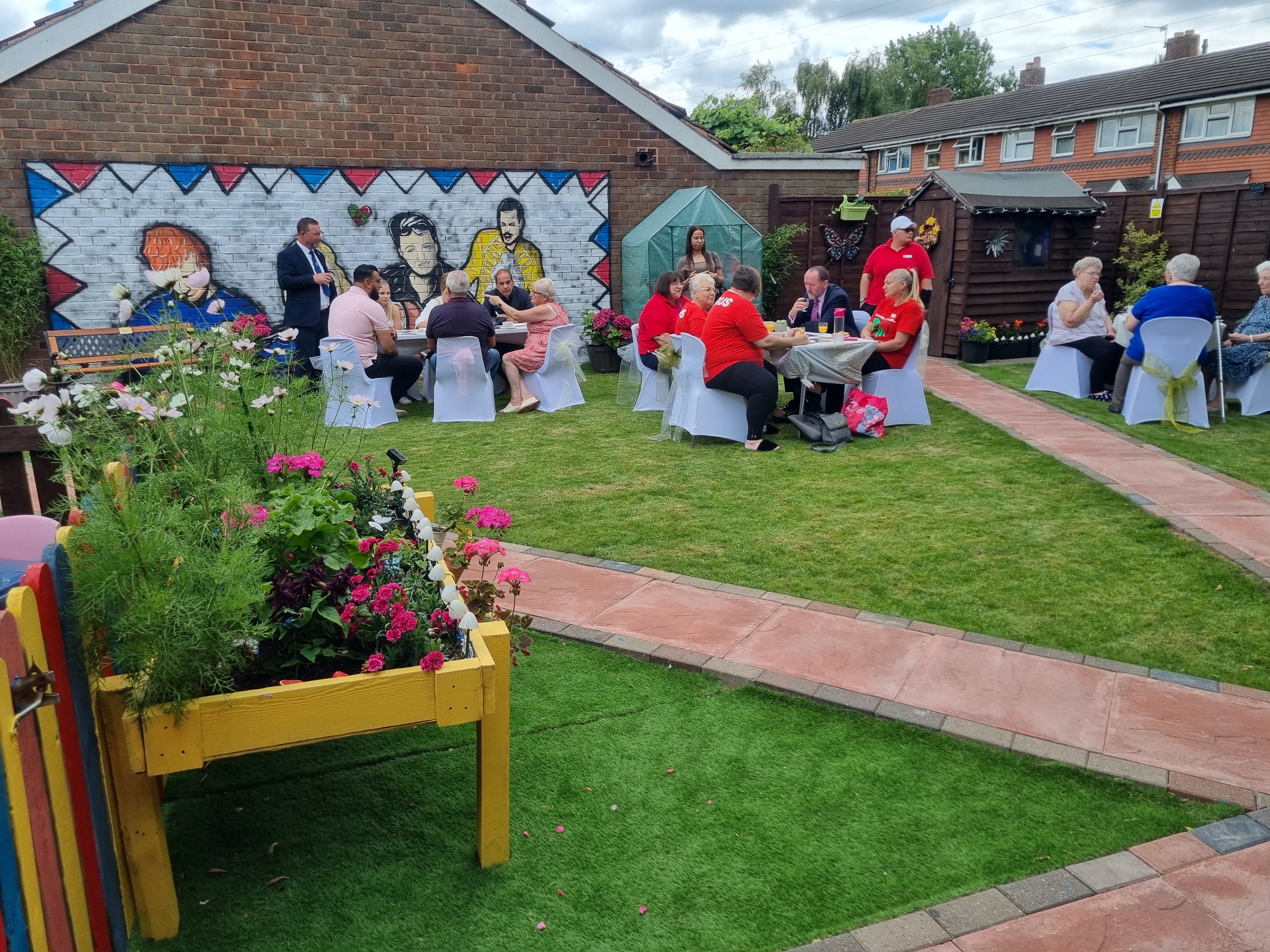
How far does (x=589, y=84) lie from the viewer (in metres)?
11.7

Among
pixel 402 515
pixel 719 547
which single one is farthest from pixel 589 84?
pixel 402 515

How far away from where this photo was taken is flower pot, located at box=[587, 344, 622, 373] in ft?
38.8

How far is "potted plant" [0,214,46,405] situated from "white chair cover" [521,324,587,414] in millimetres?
5415

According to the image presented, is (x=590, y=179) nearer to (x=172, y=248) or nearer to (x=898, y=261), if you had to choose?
(x=898, y=261)

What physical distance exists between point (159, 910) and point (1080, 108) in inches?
1253

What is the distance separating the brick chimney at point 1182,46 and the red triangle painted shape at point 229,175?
31.4 metres

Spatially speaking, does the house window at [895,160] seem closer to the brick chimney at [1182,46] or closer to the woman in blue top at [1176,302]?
the brick chimney at [1182,46]

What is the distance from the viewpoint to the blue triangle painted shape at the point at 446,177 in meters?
11.2

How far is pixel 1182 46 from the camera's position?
101 feet

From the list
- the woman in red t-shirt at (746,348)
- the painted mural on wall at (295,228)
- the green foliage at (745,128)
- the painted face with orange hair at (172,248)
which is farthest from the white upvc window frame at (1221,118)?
the painted face with orange hair at (172,248)

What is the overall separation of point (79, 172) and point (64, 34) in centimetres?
137

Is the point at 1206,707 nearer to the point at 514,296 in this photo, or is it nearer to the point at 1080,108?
the point at 514,296

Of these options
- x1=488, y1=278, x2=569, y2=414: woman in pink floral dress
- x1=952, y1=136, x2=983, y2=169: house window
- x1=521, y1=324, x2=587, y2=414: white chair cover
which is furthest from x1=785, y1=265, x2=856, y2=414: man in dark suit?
x1=952, y1=136, x2=983, y2=169: house window

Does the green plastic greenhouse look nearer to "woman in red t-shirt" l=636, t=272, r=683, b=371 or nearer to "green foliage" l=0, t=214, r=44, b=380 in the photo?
"woman in red t-shirt" l=636, t=272, r=683, b=371
